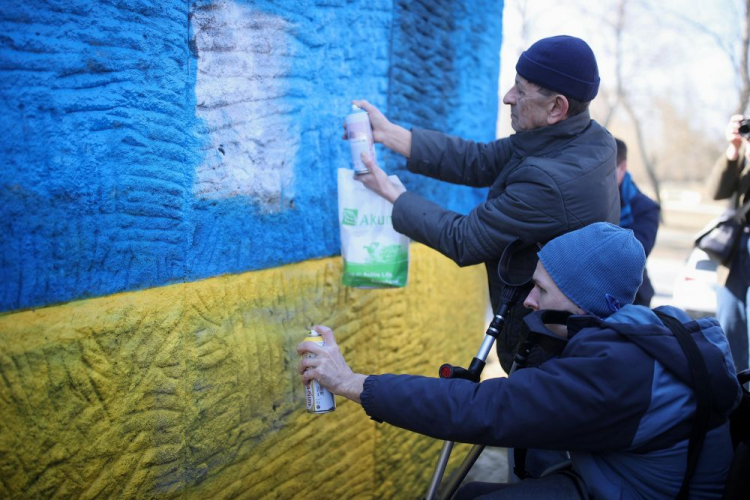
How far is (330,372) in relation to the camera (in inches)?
80.5

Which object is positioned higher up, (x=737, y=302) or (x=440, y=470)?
(x=737, y=302)

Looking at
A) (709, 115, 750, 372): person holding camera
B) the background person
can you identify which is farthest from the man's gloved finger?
(709, 115, 750, 372): person holding camera

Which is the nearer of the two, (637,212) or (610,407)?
(610,407)

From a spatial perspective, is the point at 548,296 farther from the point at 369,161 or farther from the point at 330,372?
the point at 369,161

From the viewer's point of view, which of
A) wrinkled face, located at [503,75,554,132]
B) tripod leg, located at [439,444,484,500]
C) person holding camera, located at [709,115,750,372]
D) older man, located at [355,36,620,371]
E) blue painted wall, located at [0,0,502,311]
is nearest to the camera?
blue painted wall, located at [0,0,502,311]

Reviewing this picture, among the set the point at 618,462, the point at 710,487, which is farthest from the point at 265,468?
the point at 710,487

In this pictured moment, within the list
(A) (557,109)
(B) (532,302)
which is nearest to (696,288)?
(A) (557,109)

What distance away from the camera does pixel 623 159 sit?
4.09m

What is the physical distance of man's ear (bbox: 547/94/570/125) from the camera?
2523 mm

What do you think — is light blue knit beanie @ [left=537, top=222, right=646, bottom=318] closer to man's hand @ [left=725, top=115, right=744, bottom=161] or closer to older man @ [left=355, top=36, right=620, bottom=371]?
older man @ [left=355, top=36, right=620, bottom=371]

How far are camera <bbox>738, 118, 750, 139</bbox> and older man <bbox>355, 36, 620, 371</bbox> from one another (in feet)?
5.53

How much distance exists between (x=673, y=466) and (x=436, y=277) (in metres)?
2.32

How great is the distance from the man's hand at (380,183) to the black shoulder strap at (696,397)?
3.91ft

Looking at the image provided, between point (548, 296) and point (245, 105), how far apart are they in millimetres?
1254
